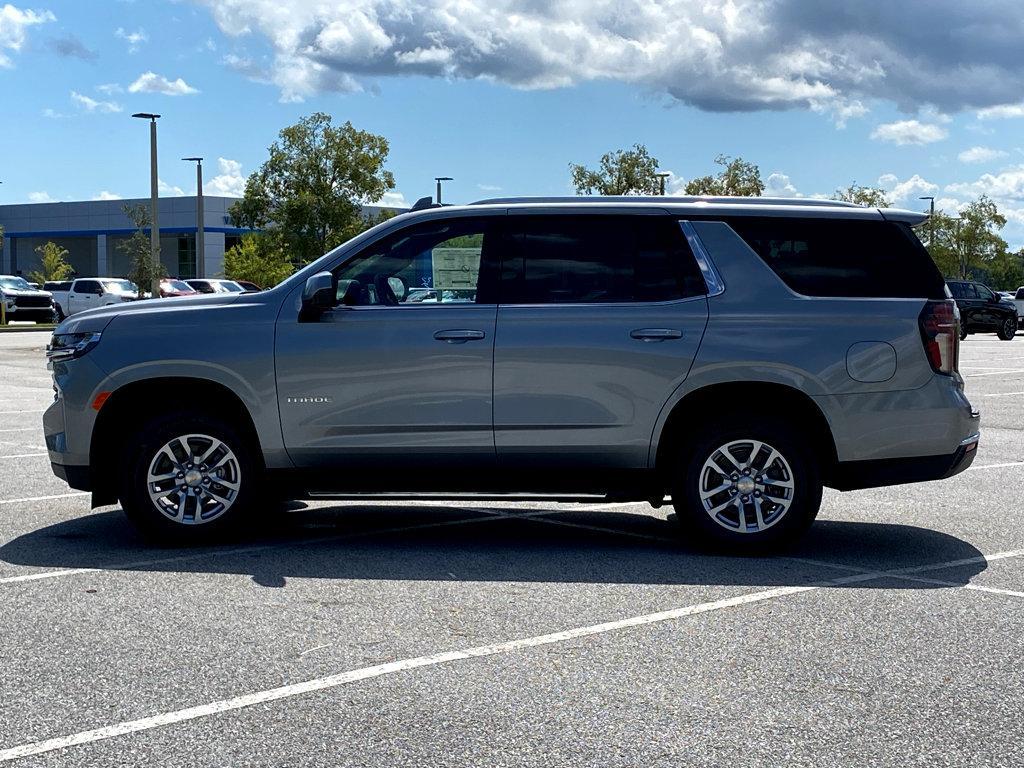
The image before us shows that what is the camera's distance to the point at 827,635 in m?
5.85

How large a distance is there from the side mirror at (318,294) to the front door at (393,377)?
0.22ft

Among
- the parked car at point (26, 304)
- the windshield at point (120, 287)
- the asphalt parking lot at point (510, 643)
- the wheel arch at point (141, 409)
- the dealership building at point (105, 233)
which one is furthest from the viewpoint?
the dealership building at point (105, 233)

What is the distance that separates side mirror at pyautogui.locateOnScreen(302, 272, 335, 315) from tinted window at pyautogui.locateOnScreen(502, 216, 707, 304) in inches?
37.8

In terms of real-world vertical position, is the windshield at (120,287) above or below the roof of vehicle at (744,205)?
below

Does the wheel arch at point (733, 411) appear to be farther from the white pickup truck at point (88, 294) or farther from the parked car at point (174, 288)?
the white pickup truck at point (88, 294)

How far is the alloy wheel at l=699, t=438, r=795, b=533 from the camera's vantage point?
7.57 m

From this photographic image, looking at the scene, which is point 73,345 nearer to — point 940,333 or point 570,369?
point 570,369

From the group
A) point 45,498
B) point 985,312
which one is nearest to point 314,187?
point 985,312

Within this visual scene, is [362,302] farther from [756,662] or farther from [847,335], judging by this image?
[756,662]

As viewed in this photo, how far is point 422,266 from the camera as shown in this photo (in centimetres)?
785

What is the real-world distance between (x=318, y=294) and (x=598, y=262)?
1562 mm

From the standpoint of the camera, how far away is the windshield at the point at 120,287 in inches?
1997

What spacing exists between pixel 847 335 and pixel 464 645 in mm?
3078

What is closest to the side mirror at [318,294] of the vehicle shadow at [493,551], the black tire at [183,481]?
the black tire at [183,481]
